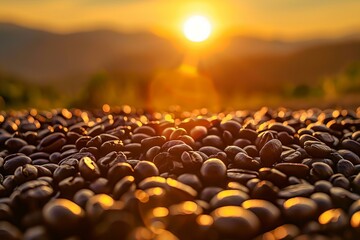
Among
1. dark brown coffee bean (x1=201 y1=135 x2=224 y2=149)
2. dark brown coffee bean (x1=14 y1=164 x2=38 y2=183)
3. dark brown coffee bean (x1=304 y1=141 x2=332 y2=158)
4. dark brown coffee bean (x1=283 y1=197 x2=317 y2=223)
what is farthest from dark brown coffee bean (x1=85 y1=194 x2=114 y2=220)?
dark brown coffee bean (x1=304 y1=141 x2=332 y2=158)

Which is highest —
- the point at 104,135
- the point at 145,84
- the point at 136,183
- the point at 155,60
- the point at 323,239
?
the point at 155,60

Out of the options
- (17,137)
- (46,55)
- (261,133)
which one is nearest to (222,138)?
(261,133)

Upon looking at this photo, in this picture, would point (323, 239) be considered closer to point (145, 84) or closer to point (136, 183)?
point (136, 183)

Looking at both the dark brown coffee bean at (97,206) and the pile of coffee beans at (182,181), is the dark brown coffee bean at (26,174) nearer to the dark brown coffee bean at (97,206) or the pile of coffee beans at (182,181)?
the pile of coffee beans at (182,181)

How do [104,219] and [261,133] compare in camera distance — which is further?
[261,133]

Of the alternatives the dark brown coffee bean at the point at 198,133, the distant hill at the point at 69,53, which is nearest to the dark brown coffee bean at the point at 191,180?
the dark brown coffee bean at the point at 198,133

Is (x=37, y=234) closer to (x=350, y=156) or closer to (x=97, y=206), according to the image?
(x=97, y=206)
